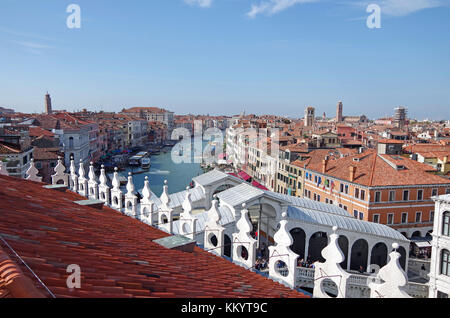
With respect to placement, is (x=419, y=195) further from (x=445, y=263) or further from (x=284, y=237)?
(x=284, y=237)

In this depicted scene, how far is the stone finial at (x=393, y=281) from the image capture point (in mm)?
2797

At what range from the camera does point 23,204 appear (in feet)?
14.5

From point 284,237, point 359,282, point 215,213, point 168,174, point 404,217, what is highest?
point 284,237

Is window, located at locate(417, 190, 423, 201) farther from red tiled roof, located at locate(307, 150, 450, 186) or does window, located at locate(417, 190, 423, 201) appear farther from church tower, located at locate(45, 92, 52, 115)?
church tower, located at locate(45, 92, 52, 115)

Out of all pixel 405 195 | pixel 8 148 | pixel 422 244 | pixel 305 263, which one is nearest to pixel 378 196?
pixel 405 195

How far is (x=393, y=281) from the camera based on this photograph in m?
2.84

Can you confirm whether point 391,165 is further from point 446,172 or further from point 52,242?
point 52,242

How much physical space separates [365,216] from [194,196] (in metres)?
13.5

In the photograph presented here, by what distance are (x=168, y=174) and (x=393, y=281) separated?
51.8m

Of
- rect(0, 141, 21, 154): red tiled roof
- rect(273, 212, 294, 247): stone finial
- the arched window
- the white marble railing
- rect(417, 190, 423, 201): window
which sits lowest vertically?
the white marble railing

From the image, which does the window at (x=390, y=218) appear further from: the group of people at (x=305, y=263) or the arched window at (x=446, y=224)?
the group of people at (x=305, y=263)

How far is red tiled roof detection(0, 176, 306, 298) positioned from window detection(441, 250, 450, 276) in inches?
532

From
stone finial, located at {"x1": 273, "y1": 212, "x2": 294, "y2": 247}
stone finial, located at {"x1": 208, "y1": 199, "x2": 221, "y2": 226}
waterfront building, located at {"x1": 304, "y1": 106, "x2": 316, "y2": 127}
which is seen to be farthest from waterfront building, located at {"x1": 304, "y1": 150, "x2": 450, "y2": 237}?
waterfront building, located at {"x1": 304, "y1": 106, "x2": 316, "y2": 127}

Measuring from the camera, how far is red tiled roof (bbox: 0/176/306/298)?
2.33 metres
